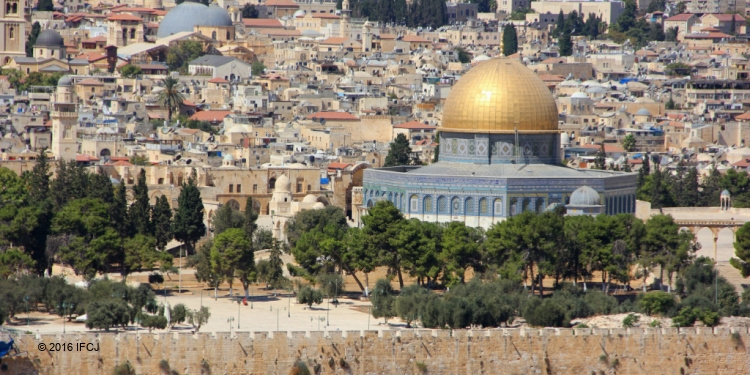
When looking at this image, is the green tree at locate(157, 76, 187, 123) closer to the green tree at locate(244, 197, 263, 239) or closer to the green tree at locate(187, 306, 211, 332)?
the green tree at locate(244, 197, 263, 239)

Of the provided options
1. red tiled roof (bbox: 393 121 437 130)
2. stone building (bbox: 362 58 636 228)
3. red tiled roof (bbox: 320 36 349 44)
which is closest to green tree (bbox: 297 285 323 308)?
stone building (bbox: 362 58 636 228)

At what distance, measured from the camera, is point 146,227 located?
61.7 metres

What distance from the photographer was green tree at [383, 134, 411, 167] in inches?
3115

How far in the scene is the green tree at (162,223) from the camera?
62.7 metres

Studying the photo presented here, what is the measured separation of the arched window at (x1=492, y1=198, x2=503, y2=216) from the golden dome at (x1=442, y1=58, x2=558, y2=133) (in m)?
2.95

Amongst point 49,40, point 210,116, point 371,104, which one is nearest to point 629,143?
point 371,104

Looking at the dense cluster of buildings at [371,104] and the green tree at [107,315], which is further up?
the dense cluster of buildings at [371,104]

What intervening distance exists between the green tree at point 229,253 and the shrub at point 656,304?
1078 cm

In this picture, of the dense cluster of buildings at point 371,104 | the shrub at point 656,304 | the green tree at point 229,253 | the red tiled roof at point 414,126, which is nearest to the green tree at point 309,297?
the green tree at point 229,253

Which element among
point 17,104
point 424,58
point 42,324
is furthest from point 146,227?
point 424,58

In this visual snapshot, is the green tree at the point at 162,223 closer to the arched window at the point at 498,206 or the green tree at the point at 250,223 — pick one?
the green tree at the point at 250,223

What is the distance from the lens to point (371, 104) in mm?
106000

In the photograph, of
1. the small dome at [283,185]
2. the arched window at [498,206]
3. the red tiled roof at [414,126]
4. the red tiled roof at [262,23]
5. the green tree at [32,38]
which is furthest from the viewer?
the red tiled roof at [262,23]

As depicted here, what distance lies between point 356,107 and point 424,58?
29.2m
